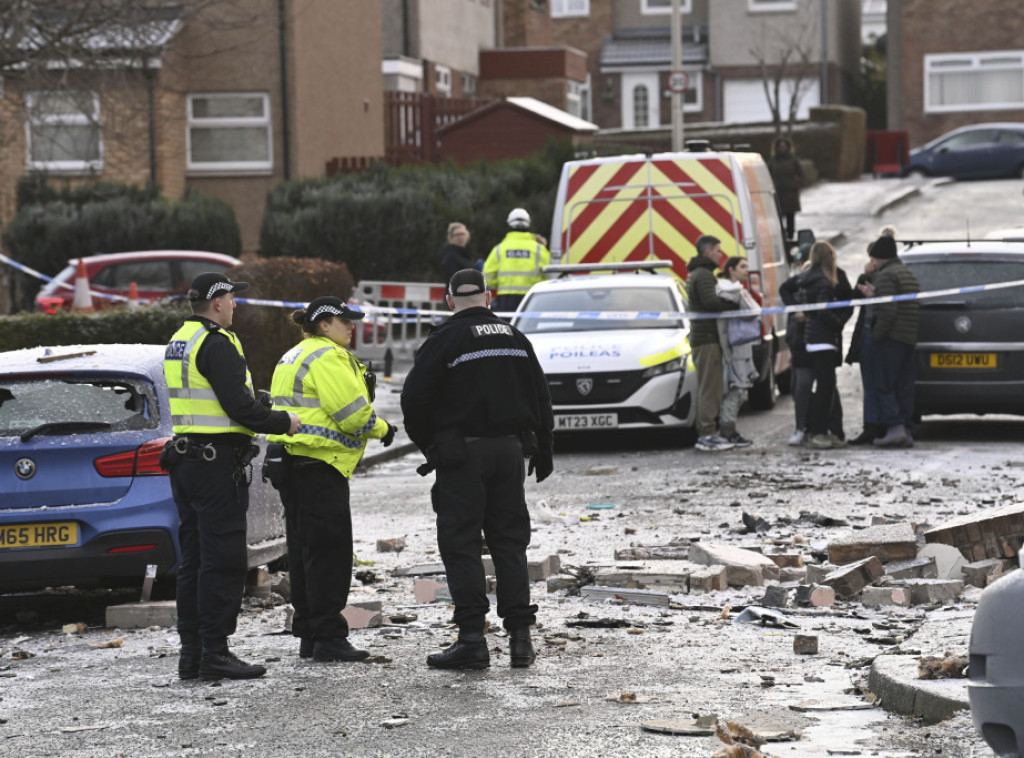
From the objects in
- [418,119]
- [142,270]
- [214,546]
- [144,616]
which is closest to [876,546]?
[214,546]

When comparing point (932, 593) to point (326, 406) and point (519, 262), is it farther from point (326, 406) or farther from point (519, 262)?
point (519, 262)

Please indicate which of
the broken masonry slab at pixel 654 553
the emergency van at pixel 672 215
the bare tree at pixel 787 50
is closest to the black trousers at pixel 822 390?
the emergency van at pixel 672 215

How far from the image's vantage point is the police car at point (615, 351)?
16109mm

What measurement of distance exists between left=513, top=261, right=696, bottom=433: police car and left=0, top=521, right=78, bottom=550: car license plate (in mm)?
7173

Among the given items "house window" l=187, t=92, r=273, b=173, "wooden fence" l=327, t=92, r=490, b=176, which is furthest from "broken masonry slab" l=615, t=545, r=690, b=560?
"wooden fence" l=327, t=92, r=490, b=176

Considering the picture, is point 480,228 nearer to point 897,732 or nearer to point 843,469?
point 843,469

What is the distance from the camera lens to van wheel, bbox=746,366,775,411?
1897 cm

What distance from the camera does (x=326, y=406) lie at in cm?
846

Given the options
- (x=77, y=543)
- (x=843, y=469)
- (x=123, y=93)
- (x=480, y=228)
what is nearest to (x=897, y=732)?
(x=77, y=543)

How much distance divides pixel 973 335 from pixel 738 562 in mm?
6453

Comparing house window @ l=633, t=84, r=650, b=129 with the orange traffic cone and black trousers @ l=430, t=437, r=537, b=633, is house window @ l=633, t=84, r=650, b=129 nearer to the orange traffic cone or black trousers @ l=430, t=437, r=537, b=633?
the orange traffic cone

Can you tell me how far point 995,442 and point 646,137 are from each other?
1225 inches

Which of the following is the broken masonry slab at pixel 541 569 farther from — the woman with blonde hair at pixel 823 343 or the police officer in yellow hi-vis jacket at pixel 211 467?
the woman with blonde hair at pixel 823 343

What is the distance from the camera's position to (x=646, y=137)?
153 ft
